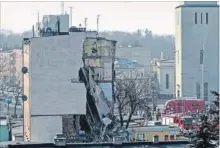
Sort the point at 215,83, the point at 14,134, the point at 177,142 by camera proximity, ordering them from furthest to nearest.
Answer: the point at 215,83
the point at 14,134
the point at 177,142

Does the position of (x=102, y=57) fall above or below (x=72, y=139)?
above

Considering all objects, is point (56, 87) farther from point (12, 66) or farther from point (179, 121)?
point (12, 66)

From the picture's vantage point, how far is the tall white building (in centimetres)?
3559

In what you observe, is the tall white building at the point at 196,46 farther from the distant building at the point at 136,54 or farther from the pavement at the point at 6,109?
the distant building at the point at 136,54

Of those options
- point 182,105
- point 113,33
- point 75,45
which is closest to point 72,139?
point 75,45

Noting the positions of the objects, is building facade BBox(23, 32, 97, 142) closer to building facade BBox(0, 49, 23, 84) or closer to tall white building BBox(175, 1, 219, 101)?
tall white building BBox(175, 1, 219, 101)

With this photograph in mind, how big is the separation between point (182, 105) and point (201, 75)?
259 inches

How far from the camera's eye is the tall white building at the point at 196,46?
35.6 metres

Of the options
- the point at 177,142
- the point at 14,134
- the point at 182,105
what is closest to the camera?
the point at 177,142

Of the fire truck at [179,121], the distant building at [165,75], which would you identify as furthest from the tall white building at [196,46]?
the distant building at [165,75]

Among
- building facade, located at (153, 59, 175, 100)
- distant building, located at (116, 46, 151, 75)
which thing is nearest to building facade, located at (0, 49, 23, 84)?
building facade, located at (153, 59, 175, 100)

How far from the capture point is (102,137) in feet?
62.5

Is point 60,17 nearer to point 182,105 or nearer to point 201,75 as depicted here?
point 182,105

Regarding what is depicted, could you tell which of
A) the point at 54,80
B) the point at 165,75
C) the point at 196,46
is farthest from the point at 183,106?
the point at 165,75
